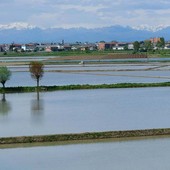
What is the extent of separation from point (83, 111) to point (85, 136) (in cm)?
339

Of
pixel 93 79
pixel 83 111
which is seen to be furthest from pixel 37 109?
pixel 93 79

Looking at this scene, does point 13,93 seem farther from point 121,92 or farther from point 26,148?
point 26,148

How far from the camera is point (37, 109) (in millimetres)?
13477

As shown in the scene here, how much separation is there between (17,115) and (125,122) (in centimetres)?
298

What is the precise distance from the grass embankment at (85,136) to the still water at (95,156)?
0.33m

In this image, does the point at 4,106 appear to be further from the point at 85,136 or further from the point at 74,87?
the point at 85,136

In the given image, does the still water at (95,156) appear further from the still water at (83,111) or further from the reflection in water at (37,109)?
the reflection in water at (37,109)

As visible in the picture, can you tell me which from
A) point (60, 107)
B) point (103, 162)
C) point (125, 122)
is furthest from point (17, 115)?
point (103, 162)

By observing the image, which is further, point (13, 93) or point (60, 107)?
point (13, 93)

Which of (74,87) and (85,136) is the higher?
(85,136)

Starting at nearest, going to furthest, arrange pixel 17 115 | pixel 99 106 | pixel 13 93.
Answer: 1. pixel 17 115
2. pixel 99 106
3. pixel 13 93

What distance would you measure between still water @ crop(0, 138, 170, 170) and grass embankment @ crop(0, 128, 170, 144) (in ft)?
1.09

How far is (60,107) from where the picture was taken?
44.8ft

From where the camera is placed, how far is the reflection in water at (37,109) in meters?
12.0
